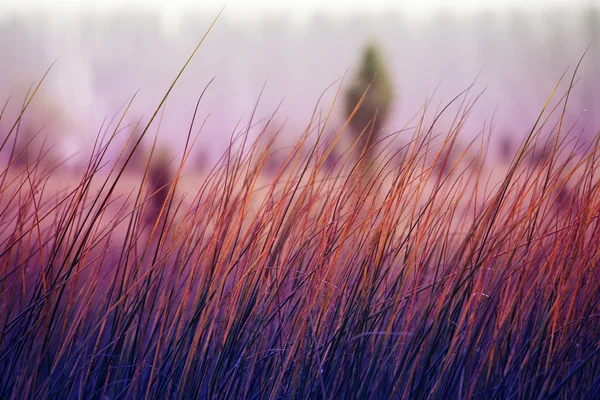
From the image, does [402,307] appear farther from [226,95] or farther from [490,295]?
[226,95]

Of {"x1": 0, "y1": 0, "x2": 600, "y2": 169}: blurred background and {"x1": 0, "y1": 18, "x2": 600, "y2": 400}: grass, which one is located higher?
{"x1": 0, "y1": 0, "x2": 600, "y2": 169}: blurred background

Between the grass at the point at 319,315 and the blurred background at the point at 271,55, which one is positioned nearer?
the grass at the point at 319,315

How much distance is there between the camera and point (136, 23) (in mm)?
2703

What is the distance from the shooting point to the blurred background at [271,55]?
2432 millimetres

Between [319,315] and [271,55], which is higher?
[271,55]

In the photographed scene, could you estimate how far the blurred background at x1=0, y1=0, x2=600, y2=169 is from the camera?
243 cm

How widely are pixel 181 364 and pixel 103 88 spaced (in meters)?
2.30

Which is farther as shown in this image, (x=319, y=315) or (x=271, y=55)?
(x=271, y=55)

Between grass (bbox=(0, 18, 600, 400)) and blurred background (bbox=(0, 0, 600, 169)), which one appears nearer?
grass (bbox=(0, 18, 600, 400))

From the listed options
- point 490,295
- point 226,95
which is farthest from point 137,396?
point 226,95

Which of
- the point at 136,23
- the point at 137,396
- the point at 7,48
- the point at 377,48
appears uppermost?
the point at 377,48

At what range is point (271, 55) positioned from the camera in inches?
123

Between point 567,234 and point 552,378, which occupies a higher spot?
point 567,234

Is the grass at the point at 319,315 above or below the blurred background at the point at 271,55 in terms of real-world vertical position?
below
